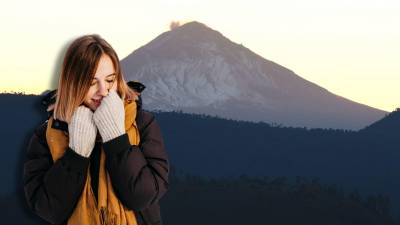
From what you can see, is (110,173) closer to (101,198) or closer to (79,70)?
(101,198)

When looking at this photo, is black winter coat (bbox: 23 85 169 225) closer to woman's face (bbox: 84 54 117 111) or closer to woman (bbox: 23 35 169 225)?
woman (bbox: 23 35 169 225)

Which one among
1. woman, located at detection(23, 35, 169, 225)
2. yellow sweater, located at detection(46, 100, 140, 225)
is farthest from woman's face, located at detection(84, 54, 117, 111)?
yellow sweater, located at detection(46, 100, 140, 225)

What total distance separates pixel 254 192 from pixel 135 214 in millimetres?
171913

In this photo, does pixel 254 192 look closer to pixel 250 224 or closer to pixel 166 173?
pixel 250 224

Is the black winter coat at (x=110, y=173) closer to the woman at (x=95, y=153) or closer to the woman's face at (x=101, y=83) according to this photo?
the woman at (x=95, y=153)

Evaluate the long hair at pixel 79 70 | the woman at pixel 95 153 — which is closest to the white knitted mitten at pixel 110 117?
the woman at pixel 95 153

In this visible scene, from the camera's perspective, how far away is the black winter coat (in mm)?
5133

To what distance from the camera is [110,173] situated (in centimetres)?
Result: 521

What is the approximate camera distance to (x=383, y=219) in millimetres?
165250

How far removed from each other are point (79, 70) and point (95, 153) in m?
0.63

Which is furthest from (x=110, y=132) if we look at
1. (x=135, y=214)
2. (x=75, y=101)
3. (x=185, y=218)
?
(x=185, y=218)

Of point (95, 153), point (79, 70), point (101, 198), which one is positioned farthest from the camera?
point (95, 153)

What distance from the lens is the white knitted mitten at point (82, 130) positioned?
5160mm

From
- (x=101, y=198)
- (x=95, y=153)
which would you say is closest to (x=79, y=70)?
(x=95, y=153)
